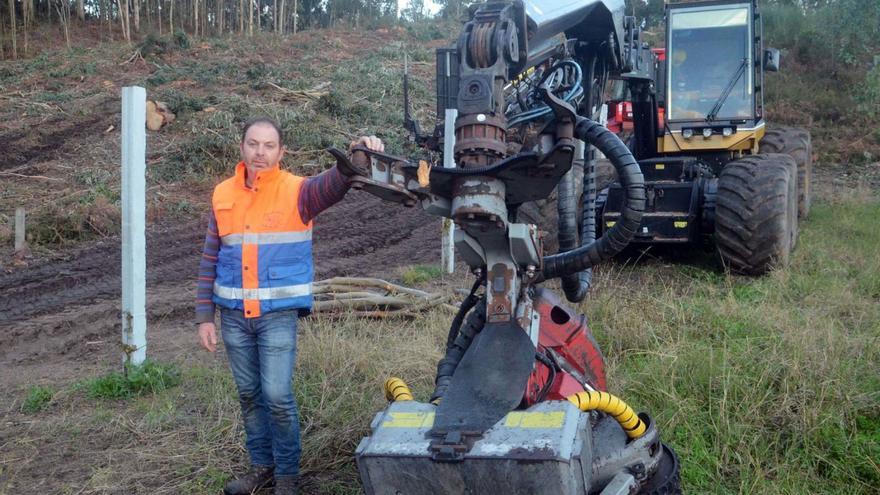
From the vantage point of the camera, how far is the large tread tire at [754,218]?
7160 millimetres

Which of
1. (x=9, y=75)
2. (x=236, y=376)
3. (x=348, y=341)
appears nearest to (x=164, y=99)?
(x=9, y=75)

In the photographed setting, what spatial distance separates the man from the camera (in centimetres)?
371

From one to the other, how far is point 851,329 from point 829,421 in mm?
1918

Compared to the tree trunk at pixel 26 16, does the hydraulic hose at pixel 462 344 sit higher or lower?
lower

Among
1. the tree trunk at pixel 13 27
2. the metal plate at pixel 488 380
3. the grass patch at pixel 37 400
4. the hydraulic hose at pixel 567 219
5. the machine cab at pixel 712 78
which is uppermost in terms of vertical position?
the tree trunk at pixel 13 27

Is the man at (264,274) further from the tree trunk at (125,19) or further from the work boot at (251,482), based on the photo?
the tree trunk at (125,19)

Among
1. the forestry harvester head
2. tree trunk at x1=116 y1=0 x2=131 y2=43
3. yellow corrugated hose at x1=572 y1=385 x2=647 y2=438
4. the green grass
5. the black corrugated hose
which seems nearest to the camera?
the forestry harvester head

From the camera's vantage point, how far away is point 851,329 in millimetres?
5852

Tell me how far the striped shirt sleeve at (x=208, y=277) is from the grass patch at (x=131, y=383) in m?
1.64

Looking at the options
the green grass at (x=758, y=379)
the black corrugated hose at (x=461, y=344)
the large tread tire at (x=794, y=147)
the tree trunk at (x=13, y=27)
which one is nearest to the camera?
the black corrugated hose at (x=461, y=344)

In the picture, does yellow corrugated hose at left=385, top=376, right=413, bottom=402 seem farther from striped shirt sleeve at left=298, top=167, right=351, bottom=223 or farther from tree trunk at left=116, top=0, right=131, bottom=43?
tree trunk at left=116, top=0, right=131, bottom=43

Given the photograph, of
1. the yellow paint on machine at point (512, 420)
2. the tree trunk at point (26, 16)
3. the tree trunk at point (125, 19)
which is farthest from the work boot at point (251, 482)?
the tree trunk at point (125, 19)

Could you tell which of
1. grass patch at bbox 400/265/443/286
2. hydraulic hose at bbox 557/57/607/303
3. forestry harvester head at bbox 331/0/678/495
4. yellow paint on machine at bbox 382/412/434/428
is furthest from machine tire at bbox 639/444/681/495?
grass patch at bbox 400/265/443/286

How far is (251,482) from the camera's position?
3.91 meters
